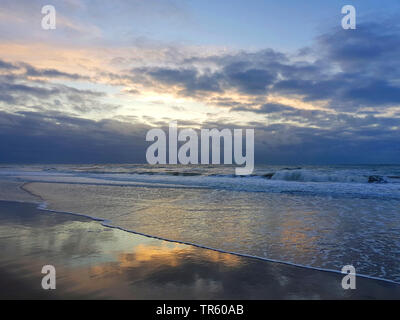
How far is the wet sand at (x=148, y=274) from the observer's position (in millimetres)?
3674

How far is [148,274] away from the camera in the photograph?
14.1ft

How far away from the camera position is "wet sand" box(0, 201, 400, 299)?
367cm

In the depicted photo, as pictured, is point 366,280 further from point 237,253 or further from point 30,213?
point 30,213

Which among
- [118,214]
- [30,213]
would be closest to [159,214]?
[118,214]

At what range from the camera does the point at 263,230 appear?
7.11 metres
